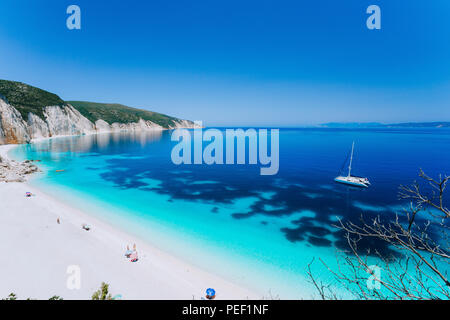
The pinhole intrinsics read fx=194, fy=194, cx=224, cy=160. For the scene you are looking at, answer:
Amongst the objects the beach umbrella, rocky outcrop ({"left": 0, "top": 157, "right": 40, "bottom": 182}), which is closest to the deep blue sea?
rocky outcrop ({"left": 0, "top": 157, "right": 40, "bottom": 182})

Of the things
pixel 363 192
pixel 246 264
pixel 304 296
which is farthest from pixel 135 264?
pixel 363 192

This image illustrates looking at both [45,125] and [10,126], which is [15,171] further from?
[45,125]

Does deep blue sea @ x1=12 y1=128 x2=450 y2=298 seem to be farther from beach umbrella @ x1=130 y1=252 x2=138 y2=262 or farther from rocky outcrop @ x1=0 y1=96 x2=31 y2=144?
rocky outcrop @ x1=0 y1=96 x2=31 y2=144

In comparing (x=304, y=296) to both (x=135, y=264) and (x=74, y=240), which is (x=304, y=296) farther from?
(x=74, y=240)

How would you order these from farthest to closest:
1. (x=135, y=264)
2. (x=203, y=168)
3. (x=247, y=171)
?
1. (x=203, y=168)
2. (x=247, y=171)
3. (x=135, y=264)
